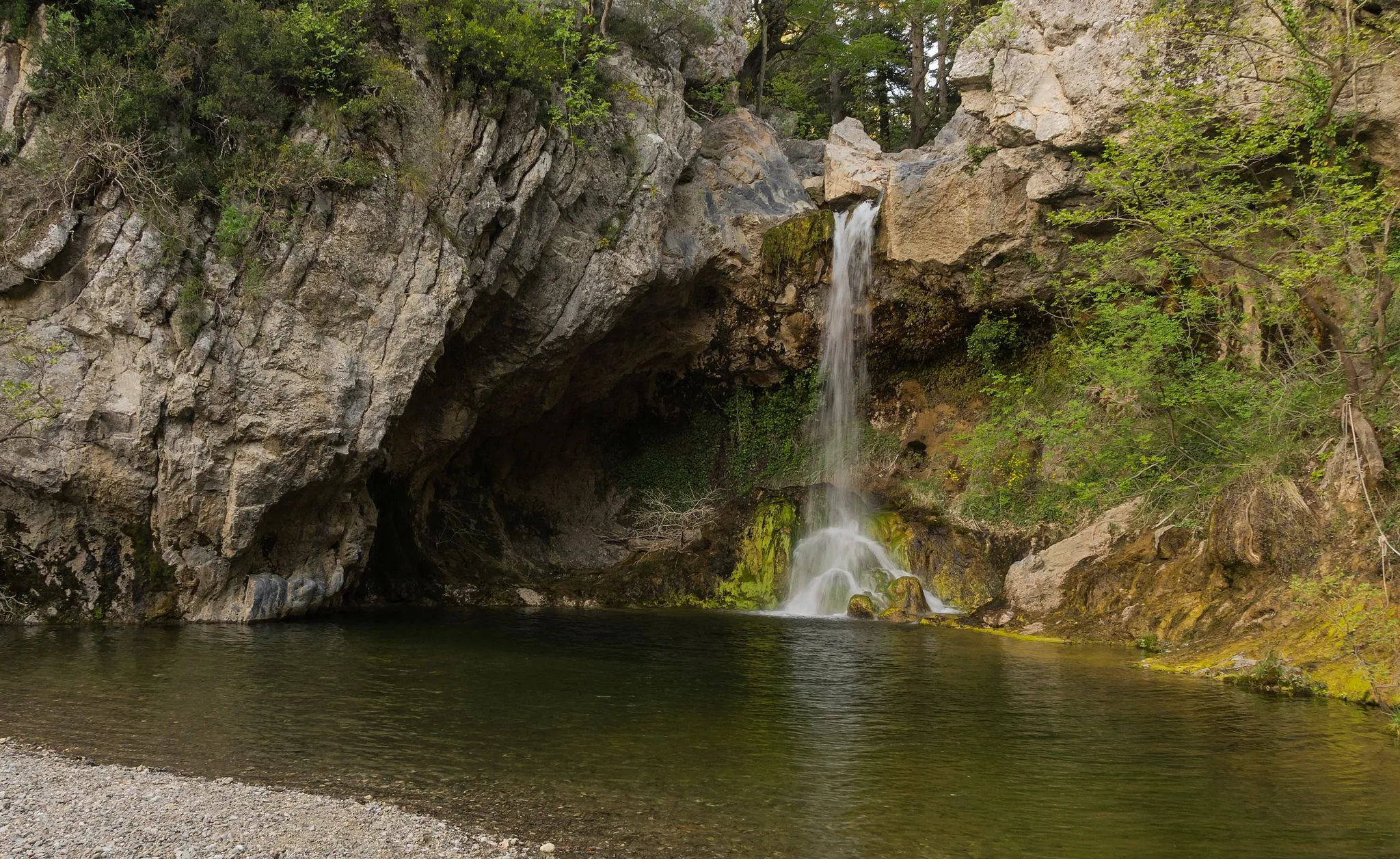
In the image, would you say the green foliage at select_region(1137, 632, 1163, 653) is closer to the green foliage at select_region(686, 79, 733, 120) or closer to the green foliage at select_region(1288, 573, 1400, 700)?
the green foliage at select_region(1288, 573, 1400, 700)

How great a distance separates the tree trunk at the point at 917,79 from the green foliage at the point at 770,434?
8697 millimetres

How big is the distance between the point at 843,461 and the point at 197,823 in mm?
19212

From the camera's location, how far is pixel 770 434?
2466cm

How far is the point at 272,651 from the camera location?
11906mm

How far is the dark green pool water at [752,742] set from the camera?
577 centimetres

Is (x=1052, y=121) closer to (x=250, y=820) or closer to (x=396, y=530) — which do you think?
(x=396, y=530)

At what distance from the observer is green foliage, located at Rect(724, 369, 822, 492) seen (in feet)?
78.8

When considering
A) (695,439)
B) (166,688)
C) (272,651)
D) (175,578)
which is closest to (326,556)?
(175,578)

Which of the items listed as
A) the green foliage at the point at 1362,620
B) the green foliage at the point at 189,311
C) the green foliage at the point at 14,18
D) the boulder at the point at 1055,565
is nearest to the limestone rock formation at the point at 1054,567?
the boulder at the point at 1055,565

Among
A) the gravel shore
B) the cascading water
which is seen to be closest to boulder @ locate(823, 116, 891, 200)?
the cascading water

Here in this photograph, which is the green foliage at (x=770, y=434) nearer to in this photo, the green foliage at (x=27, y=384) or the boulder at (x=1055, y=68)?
the boulder at (x=1055, y=68)

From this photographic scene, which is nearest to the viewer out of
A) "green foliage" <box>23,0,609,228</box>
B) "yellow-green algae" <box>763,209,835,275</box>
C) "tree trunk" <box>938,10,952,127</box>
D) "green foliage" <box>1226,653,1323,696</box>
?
"green foliage" <box>1226,653,1323,696</box>

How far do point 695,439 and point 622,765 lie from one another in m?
18.4

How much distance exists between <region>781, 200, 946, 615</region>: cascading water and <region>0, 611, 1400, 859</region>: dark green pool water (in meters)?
6.59
